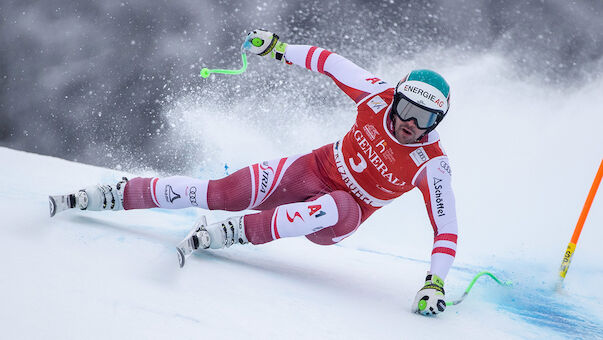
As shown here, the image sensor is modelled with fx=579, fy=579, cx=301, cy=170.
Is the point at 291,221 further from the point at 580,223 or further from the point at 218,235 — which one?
the point at 580,223

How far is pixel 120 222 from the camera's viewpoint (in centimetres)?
301

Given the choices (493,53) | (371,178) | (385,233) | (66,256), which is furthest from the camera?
(493,53)

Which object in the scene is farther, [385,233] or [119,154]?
[119,154]

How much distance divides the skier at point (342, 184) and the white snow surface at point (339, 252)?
16 centimetres

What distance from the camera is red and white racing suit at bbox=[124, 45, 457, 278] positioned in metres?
2.54

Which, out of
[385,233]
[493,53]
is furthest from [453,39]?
[385,233]

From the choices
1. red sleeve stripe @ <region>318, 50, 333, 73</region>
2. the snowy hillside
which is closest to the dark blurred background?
the snowy hillside

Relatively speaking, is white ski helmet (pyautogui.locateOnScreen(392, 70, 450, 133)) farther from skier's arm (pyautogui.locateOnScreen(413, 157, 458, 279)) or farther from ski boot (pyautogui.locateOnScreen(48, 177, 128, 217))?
ski boot (pyautogui.locateOnScreen(48, 177, 128, 217))

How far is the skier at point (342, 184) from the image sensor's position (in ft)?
8.24

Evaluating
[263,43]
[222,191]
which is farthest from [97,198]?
[263,43]

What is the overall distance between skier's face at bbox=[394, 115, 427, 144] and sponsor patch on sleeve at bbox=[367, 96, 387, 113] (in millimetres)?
147

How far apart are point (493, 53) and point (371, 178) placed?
386 cm

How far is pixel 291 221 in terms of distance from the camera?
97.8 inches

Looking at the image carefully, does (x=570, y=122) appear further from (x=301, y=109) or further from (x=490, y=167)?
(x=301, y=109)
